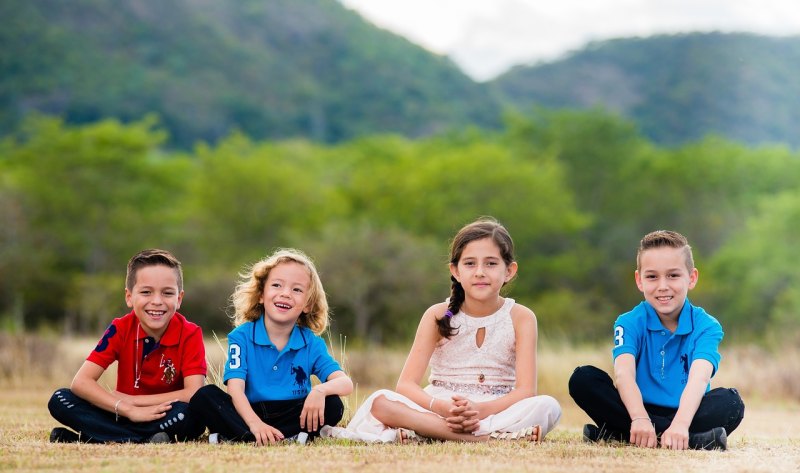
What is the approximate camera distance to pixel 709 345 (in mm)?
6059

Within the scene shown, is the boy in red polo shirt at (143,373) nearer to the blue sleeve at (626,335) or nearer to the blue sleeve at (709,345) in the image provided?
the blue sleeve at (626,335)

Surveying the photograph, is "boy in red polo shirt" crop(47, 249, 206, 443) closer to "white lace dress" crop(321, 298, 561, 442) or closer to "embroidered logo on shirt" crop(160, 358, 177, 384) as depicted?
"embroidered logo on shirt" crop(160, 358, 177, 384)

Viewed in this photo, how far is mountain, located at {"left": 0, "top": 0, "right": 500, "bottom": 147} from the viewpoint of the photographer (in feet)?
322

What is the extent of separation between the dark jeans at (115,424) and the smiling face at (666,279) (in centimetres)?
277

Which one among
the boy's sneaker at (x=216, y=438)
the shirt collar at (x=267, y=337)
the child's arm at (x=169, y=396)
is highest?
the shirt collar at (x=267, y=337)

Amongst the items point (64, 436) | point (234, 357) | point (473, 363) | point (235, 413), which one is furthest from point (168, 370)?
point (473, 363)

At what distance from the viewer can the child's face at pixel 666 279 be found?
625 centimetres

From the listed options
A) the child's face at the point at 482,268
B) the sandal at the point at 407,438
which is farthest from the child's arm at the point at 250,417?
the child's face at the point at 482,268

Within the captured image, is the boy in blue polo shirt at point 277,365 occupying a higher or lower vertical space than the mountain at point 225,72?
lower

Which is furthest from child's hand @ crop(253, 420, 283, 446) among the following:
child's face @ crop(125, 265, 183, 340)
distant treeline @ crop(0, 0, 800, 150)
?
distant treeline @ crop(0, 0, 800, 150)

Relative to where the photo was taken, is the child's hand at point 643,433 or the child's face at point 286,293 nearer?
the child's hand at point 643,433

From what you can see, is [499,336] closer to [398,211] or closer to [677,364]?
[677,364]

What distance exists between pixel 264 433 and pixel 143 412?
76 centimetres

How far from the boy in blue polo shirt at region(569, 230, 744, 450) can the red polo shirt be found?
231cm
